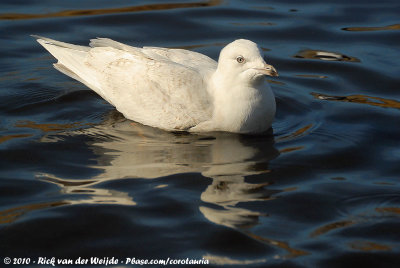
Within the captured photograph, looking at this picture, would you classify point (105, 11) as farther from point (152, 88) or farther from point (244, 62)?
point (244, 62)

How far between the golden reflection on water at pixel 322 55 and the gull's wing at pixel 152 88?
107 inches

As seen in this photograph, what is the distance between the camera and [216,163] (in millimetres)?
7488

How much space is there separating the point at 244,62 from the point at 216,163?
1.17m

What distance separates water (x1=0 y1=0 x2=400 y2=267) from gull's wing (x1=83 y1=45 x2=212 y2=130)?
0.17m

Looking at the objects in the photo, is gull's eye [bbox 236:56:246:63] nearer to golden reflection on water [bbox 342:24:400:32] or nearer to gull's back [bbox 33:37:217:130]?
gull's back [bbox 33:37:217:130]

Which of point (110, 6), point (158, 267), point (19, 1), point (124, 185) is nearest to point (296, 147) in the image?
point (124, 185)

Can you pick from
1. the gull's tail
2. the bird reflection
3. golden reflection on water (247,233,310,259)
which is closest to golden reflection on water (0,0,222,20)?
the gull's tail

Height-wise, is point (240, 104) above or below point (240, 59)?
below

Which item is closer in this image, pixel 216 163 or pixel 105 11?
pixel 216 163

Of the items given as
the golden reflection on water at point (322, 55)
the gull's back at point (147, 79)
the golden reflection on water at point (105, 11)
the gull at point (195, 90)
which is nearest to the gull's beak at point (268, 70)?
the gull at point (195, 90)

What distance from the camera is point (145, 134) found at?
827cm

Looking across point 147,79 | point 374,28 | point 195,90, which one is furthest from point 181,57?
point 374,28

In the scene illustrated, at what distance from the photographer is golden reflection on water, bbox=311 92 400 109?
359 inches

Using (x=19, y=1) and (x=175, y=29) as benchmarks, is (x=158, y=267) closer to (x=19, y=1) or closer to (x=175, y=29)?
(x=175, y=29)
